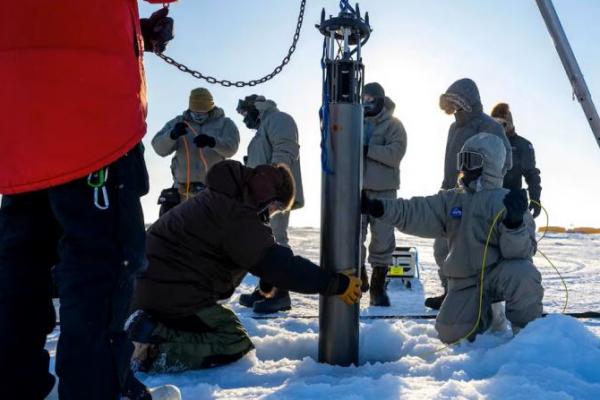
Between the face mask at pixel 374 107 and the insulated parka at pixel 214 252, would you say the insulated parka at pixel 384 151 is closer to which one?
the face mask at pixel 374 107

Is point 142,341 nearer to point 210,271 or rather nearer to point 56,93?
point 210,271

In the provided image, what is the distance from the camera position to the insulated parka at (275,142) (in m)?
4.48

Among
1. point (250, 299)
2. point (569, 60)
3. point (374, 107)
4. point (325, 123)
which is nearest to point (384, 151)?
point (374, 107)

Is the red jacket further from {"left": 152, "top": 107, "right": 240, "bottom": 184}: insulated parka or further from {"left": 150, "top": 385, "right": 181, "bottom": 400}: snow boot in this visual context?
{"left": 152, "top": 107, "right": 240, "bottom": 184}: insulated parka

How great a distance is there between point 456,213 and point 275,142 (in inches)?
73.2

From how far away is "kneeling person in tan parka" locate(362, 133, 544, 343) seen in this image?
284cm

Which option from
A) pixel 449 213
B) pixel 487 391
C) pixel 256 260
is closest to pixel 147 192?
pixel 256 260

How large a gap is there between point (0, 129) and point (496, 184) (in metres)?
2.45

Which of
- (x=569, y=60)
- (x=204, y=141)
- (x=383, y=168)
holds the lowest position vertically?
(x=383, y=168)

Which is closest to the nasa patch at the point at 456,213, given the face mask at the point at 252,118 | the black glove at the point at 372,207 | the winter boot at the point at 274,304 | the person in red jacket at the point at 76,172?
the black glove at the point at 372,207

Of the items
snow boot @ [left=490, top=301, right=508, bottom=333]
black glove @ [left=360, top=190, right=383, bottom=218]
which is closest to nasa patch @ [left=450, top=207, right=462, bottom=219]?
black glove @ [left=360, top=190, right=383, bottom=218]

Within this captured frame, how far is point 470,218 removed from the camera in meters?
3.01

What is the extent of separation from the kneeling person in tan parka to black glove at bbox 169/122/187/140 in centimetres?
242

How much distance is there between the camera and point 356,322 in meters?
2.53
